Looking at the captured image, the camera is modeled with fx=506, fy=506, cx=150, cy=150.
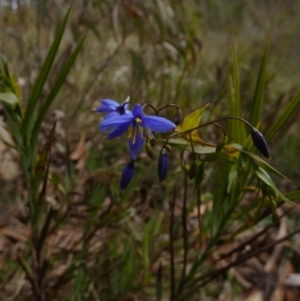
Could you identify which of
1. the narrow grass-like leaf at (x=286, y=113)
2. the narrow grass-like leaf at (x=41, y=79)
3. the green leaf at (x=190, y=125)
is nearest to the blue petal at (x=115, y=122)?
the green leaf at (x=190, y=125)

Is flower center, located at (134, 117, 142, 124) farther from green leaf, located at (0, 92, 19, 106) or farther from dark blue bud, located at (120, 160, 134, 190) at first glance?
green leaf, located at (0, 92, 19, 106)

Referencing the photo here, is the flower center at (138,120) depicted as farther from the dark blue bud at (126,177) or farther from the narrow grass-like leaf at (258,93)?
the narrow grass-like leaf at (258,93)

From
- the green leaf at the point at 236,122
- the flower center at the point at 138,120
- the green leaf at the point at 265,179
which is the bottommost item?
the green leaf at the point at 265,179

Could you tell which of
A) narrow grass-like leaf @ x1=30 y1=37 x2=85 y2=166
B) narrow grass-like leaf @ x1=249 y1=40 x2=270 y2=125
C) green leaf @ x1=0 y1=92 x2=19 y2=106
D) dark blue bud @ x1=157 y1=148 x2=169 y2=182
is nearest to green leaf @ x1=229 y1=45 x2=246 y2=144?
narrow grass-like leaf @ x1=249 y1=40 x2=270 y2=125

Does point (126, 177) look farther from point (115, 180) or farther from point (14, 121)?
point (115, 180)

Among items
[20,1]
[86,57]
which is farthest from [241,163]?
[86,57]

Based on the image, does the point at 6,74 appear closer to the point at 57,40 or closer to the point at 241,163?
the point at 57,40
